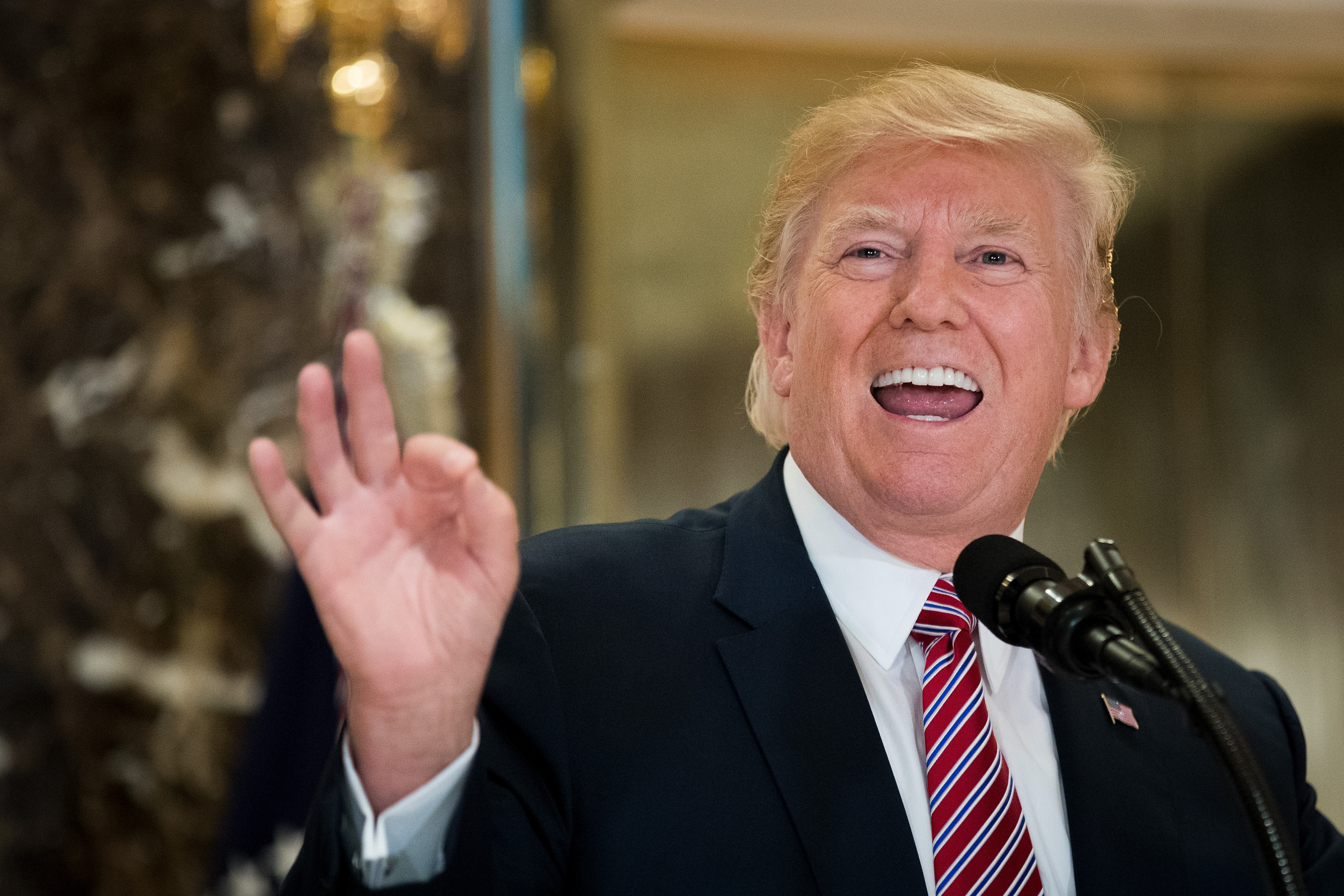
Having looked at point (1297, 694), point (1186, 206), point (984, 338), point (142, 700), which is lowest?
point (1297, 694)

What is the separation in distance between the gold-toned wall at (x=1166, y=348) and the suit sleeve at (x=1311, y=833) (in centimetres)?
275

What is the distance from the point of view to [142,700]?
10.2 feet

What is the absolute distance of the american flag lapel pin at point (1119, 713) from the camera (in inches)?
60.2

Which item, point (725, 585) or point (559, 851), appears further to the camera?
point (725, 585)

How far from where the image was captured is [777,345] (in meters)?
1.73

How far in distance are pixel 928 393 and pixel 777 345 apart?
0.27 metres

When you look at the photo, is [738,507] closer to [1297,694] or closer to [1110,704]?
[1110,704]

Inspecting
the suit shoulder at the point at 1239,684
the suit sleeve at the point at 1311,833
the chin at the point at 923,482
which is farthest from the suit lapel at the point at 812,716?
the suit sleeve at the point at 1311,833

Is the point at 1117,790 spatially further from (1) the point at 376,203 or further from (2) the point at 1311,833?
(1) the point at 376,203

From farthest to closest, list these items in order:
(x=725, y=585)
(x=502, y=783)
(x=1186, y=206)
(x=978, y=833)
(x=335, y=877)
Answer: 1. (x=1186, y=206)
2. (x=725, y=585)
3. (x=978, y=833)
4. (x=502, y=783)
5. (x=335, y=877)

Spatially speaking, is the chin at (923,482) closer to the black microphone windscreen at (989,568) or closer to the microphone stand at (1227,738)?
the black microphone windscreen at (989,568)

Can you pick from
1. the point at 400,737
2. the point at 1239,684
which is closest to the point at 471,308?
the point at 1239,684

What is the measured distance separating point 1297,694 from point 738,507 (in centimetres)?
385

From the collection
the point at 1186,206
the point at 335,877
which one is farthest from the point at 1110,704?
the point at 1186,206
